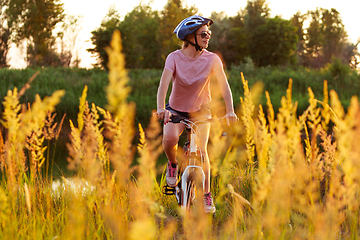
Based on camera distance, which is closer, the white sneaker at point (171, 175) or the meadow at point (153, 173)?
the meadow at point (153, 173)

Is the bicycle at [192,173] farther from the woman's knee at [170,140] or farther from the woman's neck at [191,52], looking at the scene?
the woman's neck at [191,52]

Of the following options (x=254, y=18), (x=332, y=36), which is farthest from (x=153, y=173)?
(x=332, y=36)

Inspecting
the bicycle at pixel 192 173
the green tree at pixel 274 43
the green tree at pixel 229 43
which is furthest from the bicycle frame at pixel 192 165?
the green tree at pixel 274 43

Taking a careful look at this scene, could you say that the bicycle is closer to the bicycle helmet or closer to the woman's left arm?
the woman's left arm

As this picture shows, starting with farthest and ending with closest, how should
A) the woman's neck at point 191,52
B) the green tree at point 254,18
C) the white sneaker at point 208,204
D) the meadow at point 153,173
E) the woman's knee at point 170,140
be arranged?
1. the green tree at point 254,18
2. the woman's neck at point 191,52
3. the woman's knee at point 170,140
4. the white sneaker at point 208,204
5. the meadow at point 153,173

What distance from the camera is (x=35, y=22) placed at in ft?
109

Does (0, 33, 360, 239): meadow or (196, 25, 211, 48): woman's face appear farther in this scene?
(196, 25, 211, 48): woman's face

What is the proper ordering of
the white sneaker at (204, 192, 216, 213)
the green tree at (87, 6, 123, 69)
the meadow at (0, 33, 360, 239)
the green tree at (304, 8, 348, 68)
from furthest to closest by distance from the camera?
1. the green tree at (304, 8, 348, 68)
2. the green tree at (87, 6, 123, 69)
3. the white sneaker at (204, 192, 216, 213)
4. the meadow at (0, 33, 360, 239)

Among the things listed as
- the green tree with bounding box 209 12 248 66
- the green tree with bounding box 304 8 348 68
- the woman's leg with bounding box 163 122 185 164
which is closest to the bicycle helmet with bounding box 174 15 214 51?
the woman's leg with bounding box 163 122 185 164

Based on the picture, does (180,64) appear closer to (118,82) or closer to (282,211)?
(282,211)

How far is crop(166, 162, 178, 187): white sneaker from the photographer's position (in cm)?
306

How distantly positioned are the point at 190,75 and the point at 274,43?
30.9 m

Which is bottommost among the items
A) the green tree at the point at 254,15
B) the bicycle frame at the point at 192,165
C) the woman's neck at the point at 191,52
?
the bicycle frame at the point at 192,165

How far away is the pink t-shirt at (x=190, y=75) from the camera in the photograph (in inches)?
114
